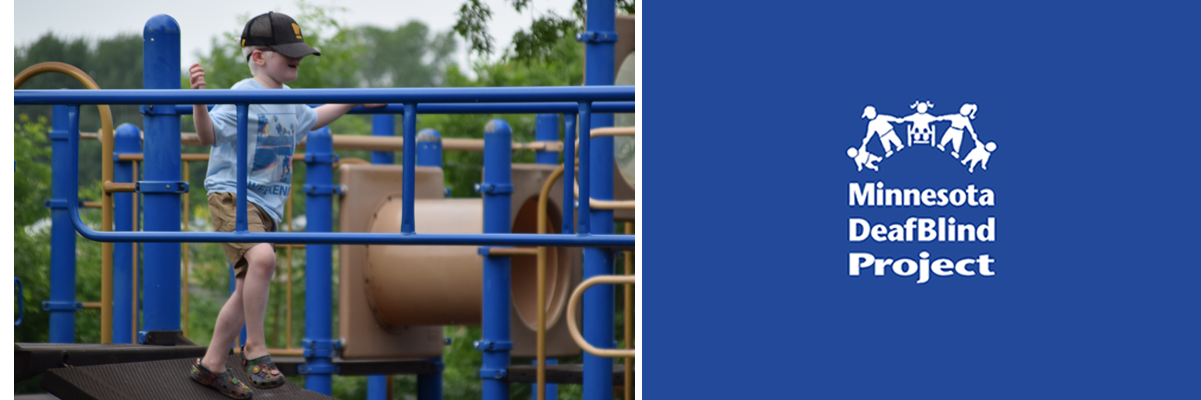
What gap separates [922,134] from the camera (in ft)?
9.26

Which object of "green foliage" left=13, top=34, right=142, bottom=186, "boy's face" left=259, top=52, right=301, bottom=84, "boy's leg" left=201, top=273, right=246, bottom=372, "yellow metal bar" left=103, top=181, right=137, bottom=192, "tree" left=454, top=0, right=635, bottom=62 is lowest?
"boy's leg" left=201, top=273, right=246, bottom=372

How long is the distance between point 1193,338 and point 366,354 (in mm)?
4429

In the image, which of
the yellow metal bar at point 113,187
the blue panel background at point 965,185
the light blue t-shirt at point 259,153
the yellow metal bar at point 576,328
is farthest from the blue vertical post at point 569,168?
the yellow metal bar at point 113,187

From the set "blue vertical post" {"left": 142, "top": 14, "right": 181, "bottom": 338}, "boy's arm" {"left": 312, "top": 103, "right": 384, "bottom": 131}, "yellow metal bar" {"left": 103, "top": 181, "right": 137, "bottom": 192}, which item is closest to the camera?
"boy's arm" {"left": 312, "top": 103, "right": 384, "bottom": 131}

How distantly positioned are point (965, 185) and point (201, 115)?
2327 mm

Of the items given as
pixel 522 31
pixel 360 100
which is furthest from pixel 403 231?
pixel 522 31

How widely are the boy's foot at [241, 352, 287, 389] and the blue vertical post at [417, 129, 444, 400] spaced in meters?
2.97

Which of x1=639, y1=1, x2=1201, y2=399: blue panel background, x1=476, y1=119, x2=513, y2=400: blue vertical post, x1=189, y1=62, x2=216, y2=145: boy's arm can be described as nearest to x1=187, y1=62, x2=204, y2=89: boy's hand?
x1=189, y1=62, x2=216, y2=145: boy's arm

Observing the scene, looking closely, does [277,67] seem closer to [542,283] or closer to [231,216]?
[231,216]

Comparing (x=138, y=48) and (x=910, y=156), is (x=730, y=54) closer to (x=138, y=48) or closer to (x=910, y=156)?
(x=910, y=156)

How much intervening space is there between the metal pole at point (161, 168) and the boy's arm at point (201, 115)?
1.99 feet

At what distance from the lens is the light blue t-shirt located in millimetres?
3645

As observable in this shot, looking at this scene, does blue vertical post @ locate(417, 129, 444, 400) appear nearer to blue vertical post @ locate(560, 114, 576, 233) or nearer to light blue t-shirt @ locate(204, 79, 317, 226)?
light blue t-shirt @ locate(204, 79, 317, 226)

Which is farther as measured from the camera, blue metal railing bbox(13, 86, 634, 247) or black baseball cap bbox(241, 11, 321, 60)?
black baseball cap bbox(241, 11, 321, 60)
